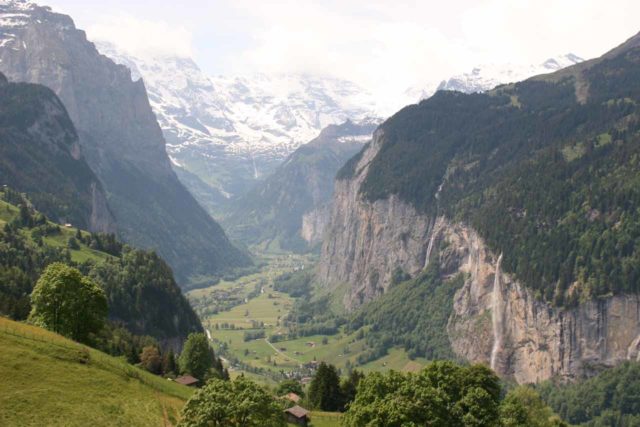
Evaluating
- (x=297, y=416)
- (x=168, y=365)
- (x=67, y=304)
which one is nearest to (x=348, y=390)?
(x=297, y=416)

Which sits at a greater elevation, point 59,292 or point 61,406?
point 59,292

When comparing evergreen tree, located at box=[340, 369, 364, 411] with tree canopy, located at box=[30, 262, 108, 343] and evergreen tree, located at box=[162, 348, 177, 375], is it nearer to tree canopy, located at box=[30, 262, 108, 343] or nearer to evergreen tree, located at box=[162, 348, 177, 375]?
evergreen tree, located at box=[162, 348, 177, 375]

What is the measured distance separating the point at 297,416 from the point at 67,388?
41.0 metres

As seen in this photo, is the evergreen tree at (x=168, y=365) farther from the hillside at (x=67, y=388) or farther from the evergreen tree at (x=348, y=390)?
the evergreen tree at (x=348, y=390)

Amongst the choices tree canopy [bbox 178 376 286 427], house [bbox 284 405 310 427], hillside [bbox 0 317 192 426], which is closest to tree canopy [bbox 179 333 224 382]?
house [bbox 284 405 310 427]

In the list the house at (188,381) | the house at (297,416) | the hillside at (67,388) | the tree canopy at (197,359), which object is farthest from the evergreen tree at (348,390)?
the hillside at (67,388)

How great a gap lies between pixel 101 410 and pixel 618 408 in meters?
155

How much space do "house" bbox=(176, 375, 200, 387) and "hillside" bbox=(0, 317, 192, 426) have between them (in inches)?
819

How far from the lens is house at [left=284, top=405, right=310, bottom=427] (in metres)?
111

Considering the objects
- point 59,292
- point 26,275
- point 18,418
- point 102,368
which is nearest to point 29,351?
point 102,368

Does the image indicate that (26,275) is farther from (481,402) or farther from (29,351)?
(481,402)

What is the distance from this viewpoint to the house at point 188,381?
122m

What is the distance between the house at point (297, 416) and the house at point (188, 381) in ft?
66.3

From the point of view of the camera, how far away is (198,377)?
133375 millimetres
